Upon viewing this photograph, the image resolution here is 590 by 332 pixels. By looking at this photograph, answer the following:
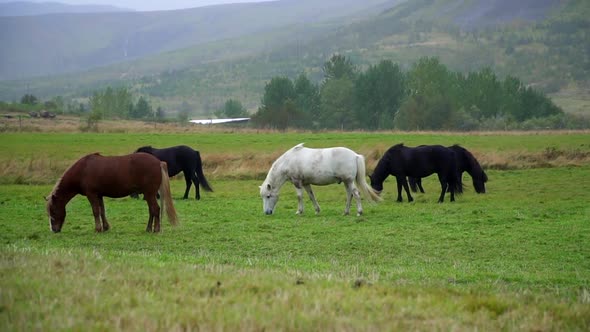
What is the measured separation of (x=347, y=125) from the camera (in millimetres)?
96500

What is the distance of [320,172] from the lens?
20.8m

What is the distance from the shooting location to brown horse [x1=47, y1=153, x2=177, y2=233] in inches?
647

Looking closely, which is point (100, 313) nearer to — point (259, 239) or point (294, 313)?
point (294, 313)

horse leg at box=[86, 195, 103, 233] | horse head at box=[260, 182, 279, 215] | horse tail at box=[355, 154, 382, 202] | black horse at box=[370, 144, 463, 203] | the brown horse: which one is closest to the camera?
the brown horse

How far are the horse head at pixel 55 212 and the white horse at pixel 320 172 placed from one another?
6.08 metres

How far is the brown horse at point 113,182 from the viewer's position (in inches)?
647

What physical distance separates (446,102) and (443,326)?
265ft

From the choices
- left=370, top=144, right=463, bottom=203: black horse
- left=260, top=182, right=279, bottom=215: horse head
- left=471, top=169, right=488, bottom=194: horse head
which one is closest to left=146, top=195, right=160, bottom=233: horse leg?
left=260, top=182, right=279, bottom=215: horse head

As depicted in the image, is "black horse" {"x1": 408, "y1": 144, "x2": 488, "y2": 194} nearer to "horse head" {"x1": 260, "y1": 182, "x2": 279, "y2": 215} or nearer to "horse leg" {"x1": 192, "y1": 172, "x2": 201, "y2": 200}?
"horse head" {"x1": 260, "y1": 182, "x2": 279, "y2": 215}

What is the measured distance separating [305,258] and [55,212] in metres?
6.85

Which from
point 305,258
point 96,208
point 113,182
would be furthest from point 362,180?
point 305,258

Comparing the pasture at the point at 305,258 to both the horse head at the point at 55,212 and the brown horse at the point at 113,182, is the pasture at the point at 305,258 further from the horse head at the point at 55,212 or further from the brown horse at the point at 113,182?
the brown horse at the point at 113,182

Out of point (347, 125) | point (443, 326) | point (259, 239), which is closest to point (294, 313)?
point (443, 326)

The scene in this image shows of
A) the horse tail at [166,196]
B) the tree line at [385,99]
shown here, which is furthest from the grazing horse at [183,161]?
the tree line at [385,99]
